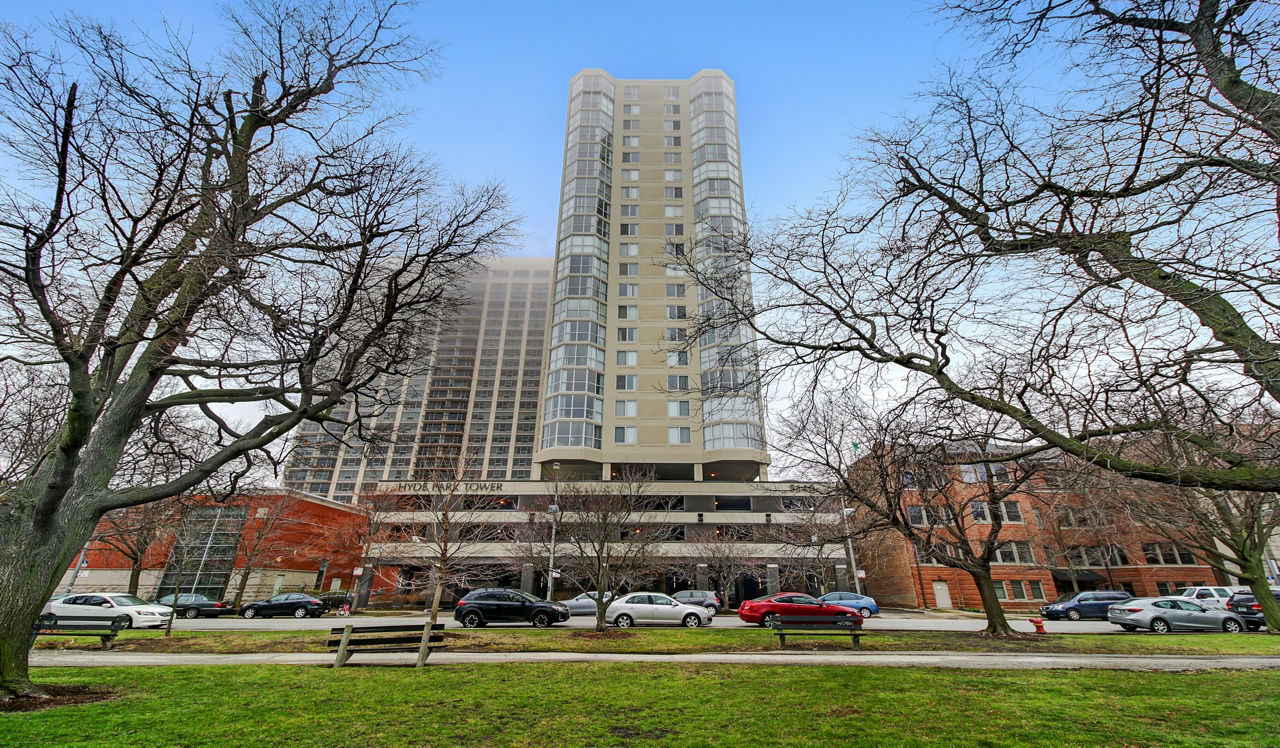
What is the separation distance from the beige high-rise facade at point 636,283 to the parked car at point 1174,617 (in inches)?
850

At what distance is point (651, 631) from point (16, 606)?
16.2 metres

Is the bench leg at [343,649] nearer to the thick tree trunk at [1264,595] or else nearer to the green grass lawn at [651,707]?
the green grass lawn at [651,707]

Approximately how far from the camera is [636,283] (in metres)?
54.2

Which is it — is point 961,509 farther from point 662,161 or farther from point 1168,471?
point 662,161

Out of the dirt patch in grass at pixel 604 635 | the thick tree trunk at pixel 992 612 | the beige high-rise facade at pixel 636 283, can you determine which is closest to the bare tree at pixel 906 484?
the thick tree trunk at pixel 992 612

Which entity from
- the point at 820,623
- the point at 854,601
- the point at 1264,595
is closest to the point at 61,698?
the point at 820,623

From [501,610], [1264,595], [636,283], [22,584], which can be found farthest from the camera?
[636,283]

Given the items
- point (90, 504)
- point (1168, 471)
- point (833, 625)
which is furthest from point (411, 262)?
point (833, 625)

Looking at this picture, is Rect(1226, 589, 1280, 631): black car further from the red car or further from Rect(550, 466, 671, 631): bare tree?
Rect(550, 466, 671, 631): bare tree

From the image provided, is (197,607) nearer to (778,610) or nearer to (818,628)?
(778,610)

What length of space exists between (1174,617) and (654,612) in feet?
66.7

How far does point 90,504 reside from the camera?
325 inches

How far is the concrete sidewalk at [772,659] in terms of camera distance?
11.3 metres

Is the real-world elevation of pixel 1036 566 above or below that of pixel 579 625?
above
